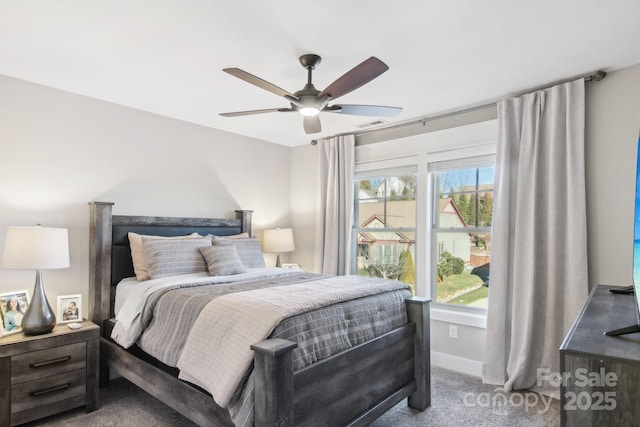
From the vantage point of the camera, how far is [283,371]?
5.48ft

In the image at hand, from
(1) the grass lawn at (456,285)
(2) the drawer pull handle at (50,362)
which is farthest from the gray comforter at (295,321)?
(1) the grass lawn at (456,285)

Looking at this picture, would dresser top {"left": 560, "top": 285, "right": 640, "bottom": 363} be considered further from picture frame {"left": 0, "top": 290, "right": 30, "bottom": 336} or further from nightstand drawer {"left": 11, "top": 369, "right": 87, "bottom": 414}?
picture frame {"left": 0, "top": 290, "right": 30, "bottom": 336}

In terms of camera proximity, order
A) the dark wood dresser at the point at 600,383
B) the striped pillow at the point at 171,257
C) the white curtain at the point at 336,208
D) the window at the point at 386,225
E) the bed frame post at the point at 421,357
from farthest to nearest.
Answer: the white curtain at the point at 336,208 < the window at the point at 386,225 < the striped pillow at the point at 171,257 < the bed frame post at the point at 421,357 < the dark wood dresser at the point at 600,383

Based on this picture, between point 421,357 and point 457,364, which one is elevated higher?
point 421,357

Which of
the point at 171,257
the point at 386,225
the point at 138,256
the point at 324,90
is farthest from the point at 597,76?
the point at 138,256

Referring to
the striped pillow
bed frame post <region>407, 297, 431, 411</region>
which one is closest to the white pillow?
the striped pillow

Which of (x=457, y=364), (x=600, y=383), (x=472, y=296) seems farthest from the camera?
(x=472, y=296)

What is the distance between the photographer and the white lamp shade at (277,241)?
14.6ft

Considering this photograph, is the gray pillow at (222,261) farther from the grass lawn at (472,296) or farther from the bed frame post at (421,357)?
the grass lawn at (472,296)

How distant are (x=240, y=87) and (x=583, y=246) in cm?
288

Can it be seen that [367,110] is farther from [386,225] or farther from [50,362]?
[50,362]

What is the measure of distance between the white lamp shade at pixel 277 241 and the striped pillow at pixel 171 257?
3.79 feet

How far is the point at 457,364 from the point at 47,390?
3264 mm

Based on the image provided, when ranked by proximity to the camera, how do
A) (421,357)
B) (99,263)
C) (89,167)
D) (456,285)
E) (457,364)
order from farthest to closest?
1. (456,285)
2. (457,364)
3. (89,167)
4. (99,263)
5. (421,357)
